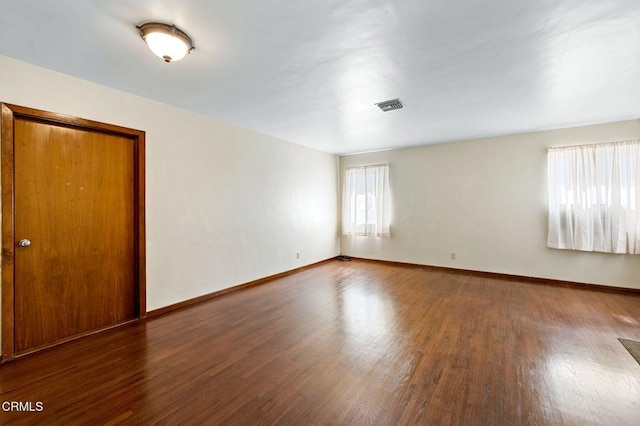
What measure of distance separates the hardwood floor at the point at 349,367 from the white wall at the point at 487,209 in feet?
2.97

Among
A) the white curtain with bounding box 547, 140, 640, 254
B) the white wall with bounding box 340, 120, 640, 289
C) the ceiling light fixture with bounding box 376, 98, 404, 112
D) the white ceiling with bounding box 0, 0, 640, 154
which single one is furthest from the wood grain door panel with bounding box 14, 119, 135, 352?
the white curtain with bounding box 547, 140, 640, 254

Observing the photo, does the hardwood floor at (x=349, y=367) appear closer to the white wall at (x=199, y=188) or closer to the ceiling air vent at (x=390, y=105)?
the white wall at (x=199, y=188)

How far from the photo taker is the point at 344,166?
261 inches

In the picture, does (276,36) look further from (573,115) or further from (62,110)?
(573,115)

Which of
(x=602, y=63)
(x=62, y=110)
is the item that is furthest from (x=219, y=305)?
(x=602, y=63)

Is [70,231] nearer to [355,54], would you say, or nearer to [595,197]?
[355,54]

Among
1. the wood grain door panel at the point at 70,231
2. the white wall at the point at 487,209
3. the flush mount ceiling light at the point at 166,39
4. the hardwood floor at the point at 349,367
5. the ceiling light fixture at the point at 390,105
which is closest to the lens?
the hardwood floor at the point at 349,367

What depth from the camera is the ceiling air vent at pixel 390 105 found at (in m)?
3.26

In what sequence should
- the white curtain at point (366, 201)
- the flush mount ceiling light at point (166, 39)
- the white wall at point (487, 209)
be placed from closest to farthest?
the flush mount ceiling light at point (166, 39) → the white wall at point (487, 209) → the white curtain at point (366, 201)

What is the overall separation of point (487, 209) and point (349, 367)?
4.27 metres

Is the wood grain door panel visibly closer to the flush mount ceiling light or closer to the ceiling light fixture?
the flush mount ceiling light

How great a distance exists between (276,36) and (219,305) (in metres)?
3.15

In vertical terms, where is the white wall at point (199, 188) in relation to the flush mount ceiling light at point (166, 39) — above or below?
below

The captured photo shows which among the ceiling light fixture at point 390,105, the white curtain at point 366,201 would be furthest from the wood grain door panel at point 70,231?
the white curtain at point 366,201
